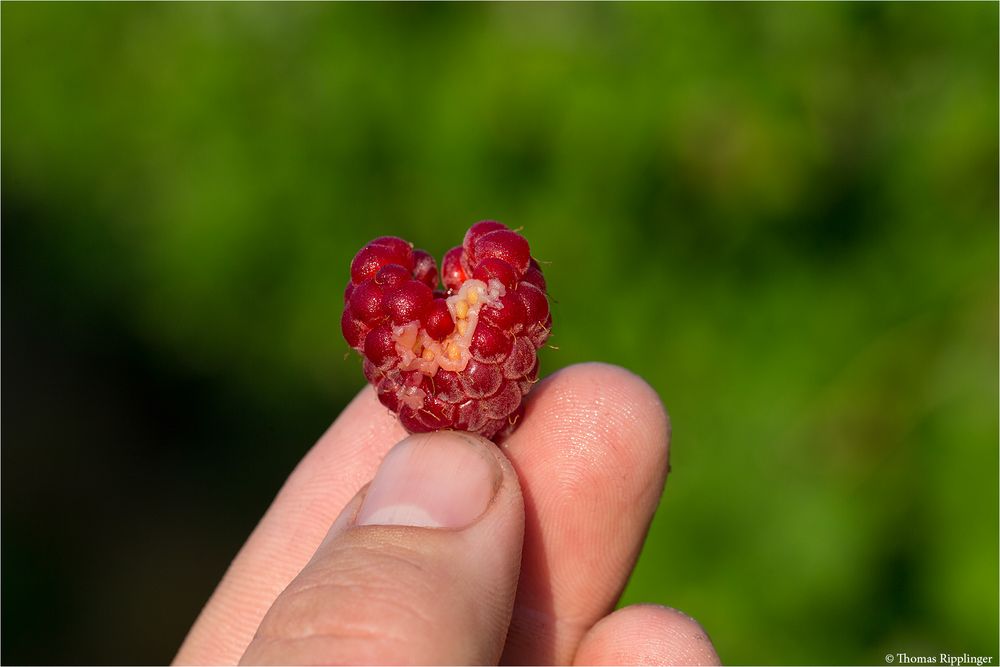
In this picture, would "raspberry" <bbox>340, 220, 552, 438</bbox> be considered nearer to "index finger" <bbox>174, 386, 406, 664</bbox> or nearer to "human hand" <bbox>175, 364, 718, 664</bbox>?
"human hand" <bbox>175, 364, 718, 664</bbox>

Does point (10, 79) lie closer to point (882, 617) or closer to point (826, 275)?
point (826, 275)

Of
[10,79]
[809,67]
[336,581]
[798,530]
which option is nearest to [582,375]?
[336,581]

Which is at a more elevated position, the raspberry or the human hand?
the raspberry

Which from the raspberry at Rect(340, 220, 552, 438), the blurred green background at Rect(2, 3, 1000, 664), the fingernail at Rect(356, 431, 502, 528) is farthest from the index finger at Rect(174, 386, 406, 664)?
the blurred green background at Rect(2, 3, 1000, 664)

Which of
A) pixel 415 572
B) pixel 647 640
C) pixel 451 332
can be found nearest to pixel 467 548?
pixel 415 572

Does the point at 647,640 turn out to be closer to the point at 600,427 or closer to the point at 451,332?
the point at 600,427
